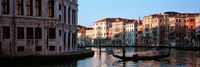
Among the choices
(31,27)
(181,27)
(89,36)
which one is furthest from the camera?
(89,36)

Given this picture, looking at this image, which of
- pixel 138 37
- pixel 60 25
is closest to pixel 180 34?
pixel 138 37

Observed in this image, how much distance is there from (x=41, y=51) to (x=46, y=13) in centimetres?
260

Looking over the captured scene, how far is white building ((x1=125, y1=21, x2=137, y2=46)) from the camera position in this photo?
113 meters

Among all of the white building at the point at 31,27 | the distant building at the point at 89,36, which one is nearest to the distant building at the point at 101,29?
the distant building at the point at 89,36

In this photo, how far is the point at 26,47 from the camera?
27.0 meters

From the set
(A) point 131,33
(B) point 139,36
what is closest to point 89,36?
(A) point 131,33

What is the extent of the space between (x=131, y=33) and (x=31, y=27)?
8817 cm

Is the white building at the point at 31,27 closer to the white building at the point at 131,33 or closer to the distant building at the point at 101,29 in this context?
the white building at the point at 131,33

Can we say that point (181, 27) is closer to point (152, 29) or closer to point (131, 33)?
point (152, 29)

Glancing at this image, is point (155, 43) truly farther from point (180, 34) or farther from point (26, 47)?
point (26, 47)

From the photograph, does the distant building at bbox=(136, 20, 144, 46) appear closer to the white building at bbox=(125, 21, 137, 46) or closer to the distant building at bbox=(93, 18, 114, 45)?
the white building at bbox=(125, 21, 137, 46)

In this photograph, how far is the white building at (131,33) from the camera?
113 m

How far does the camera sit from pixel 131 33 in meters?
115

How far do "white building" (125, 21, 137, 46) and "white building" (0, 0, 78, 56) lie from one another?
269 ft
